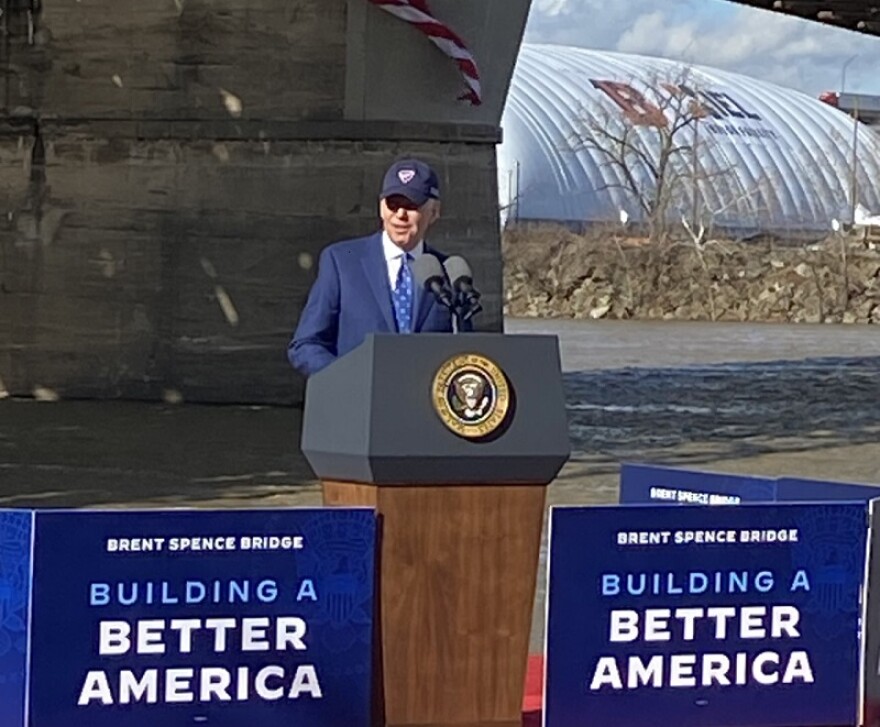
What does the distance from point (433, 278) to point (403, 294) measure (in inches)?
17.2

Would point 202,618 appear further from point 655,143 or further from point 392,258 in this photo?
point 655,143

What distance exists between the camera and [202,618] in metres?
5.72

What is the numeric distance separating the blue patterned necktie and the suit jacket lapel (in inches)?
0.9

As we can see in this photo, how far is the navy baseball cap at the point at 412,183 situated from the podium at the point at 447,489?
2.29ft

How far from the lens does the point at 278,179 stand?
20562 mm

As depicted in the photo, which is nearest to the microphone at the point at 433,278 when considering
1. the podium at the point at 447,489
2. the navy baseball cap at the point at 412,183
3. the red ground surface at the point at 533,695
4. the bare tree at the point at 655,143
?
the navy baseball cap at the point at 412,183

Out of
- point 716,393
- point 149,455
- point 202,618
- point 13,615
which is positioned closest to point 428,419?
point 202,618

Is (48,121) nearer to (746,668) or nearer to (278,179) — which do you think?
(278,179)

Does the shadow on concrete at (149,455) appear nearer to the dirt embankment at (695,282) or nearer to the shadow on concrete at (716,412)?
the shadow on concrete at (716,412)

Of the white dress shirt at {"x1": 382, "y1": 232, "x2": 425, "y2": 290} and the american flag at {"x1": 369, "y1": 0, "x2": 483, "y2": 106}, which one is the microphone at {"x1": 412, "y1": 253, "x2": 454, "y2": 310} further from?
the american flag at {"x1": 369, "y1": 0, "x2": 483, "y2": 106}

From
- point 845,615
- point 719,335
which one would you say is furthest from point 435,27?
point 719,335

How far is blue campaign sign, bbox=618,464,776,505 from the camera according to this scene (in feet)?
23.6

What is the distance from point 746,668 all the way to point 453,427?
4.16ft

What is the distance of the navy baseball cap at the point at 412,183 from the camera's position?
249 inches
